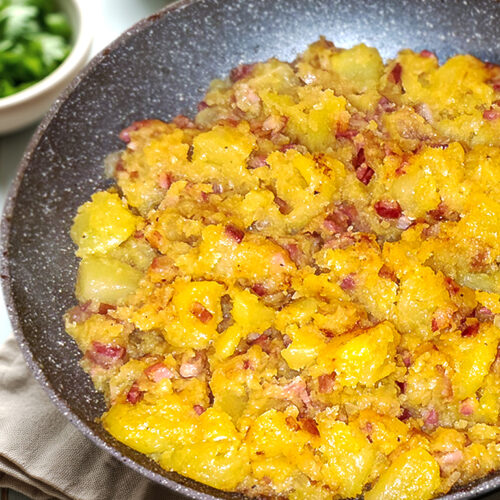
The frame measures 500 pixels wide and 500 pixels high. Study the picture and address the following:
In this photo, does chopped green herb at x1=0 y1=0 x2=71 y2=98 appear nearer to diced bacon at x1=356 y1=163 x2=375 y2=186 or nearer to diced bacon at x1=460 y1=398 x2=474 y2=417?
diced bacon at x1=356 y1=163 x2=375 y2=186

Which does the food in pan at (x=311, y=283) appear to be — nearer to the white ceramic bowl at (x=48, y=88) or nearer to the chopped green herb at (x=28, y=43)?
the white ceramic bowl at (x=48, y=88)

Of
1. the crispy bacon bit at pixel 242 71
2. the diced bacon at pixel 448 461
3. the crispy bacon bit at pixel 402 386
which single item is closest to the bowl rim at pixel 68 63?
the crispy bacon bit at pixel 242 71

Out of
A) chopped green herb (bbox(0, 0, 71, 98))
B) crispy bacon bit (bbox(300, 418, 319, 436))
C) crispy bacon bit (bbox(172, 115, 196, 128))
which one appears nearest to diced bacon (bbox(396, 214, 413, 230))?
crispy bacon bit (bbox(300, 418, 319, 436))

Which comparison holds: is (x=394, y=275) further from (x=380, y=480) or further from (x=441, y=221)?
(x=380, y=480)

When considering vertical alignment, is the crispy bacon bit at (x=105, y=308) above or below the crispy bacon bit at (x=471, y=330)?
above

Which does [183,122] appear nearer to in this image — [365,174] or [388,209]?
[365,174]

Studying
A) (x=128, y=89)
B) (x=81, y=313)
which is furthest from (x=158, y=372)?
(x=128, y=89)
